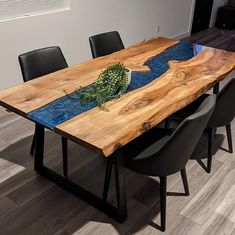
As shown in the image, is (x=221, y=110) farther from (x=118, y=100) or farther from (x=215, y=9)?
(x=215, y=9)

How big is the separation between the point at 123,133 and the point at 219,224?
0.96 m

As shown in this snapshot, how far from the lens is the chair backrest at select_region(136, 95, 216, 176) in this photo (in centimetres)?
148

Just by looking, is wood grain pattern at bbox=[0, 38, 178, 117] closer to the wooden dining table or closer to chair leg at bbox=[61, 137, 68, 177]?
the wooden dining table

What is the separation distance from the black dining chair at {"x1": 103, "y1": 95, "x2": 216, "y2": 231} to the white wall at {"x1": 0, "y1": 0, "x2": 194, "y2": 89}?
185cm

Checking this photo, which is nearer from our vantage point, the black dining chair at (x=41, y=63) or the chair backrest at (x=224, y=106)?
the chair backrest at (x=224, y=106)

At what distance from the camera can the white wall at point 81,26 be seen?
10.2ft

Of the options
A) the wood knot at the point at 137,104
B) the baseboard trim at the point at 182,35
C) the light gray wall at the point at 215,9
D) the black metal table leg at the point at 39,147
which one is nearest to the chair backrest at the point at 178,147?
the wood knot at the point at 137,104

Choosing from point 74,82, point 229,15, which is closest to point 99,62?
point 74,82

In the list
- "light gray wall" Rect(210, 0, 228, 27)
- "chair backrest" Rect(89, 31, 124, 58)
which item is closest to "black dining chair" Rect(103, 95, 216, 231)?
"chair backrest" Rect(89, 31, 124, 58)

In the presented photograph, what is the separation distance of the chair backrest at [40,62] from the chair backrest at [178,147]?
1.03 meters

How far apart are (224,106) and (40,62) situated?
1.32m

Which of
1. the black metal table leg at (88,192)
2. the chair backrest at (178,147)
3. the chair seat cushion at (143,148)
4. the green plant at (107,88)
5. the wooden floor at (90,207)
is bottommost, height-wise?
the wooden floor at (90,207)

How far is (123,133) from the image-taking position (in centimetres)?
142

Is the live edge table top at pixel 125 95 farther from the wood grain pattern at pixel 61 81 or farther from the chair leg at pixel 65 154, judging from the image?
the chair leg at pixel 65 154
